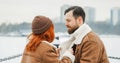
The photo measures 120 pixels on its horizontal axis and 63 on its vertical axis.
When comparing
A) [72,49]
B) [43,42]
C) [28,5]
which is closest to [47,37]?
[43,42]

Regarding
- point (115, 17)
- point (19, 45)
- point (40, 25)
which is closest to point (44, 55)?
point (40, 25)

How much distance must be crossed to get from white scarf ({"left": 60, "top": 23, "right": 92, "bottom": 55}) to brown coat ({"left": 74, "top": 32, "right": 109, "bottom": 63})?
0.07 feet

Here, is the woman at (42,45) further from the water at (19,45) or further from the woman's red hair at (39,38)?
the water at (19,45)

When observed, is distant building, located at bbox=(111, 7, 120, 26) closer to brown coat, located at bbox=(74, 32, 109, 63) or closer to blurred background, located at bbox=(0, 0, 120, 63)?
blurred background, located at bbox=(0, 0, 120, 63)

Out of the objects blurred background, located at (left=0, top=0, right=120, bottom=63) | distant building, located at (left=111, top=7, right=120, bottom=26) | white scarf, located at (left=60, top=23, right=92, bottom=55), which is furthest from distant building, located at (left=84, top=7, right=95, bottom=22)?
white scarf, located at (left=60, top=23, right=92, bottom=55)

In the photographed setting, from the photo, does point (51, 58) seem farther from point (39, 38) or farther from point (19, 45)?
point (19, 45)

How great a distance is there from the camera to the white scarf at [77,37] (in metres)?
1.49

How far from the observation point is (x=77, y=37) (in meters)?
1.50

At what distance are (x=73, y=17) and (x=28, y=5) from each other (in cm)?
258

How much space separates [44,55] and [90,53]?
9.4 inches

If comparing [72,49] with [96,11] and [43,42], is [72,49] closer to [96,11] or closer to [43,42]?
[43,42]

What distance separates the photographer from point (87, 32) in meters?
1.50

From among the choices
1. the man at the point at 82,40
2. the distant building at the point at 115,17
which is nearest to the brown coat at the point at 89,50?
the man at the point at 82,40

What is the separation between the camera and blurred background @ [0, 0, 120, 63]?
3.67 m
